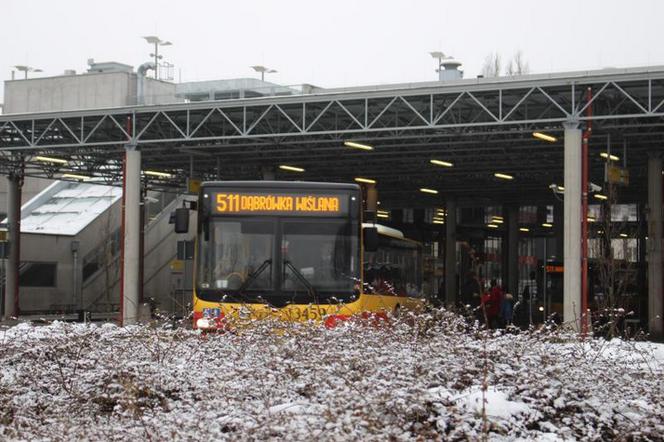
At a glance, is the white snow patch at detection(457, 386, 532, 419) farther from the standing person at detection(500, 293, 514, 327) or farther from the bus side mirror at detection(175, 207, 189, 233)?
the standing person at detection(500, 293, 514, 327)

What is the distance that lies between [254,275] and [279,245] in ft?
2.15

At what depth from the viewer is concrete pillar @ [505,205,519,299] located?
201 feet

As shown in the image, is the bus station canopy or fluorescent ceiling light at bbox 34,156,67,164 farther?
fluorescent ceiling light at bbox 34,156,67,164

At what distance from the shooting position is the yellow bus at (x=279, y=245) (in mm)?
18766

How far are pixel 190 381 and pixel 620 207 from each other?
55.8m

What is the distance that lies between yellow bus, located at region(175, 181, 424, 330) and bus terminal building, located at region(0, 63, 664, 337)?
171 inches

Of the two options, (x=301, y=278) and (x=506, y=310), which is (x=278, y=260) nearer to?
(x=301, y=278)

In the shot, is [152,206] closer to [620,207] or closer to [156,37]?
[156,37]

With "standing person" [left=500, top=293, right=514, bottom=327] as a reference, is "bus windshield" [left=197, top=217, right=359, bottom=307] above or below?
above

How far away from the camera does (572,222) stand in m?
30.4

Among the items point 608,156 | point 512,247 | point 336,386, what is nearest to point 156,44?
point 512,247

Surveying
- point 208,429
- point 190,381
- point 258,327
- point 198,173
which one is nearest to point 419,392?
point 208,429

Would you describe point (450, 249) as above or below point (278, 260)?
above

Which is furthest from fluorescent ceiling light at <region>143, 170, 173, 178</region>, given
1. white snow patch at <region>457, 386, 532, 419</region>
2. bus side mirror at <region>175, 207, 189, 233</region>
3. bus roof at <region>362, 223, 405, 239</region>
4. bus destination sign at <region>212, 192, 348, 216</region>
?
white snow patch at <region>457, 386, 532, 419</region>
